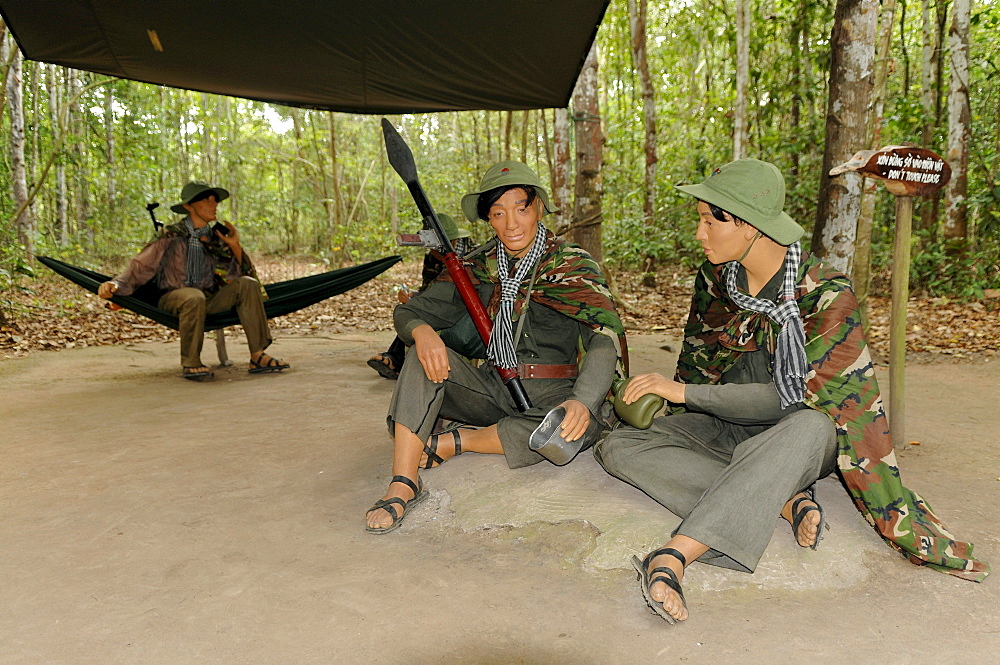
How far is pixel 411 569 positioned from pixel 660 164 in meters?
9.14

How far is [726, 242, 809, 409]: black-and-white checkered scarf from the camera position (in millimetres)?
1745

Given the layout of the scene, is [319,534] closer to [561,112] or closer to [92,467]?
[92,467]

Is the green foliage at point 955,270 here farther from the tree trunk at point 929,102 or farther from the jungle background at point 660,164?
the tree trunk at point 929,102

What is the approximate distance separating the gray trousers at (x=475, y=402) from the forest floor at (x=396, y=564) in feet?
→ 0.42

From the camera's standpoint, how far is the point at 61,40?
3.65 metres

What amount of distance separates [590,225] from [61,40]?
3128 mm

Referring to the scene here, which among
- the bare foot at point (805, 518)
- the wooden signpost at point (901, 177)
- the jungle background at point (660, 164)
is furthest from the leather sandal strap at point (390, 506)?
the jungle background at point (660, 164)

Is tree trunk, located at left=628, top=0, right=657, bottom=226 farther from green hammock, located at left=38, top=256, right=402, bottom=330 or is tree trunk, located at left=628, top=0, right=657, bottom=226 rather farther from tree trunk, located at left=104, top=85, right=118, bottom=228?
tree trunk, located at left=104, top=85, right=118, bottom=228

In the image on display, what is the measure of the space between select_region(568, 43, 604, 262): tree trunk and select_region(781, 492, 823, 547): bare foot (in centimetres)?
311

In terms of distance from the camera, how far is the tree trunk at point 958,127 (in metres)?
5.73

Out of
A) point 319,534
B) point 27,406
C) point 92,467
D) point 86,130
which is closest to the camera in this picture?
A: point 319,534

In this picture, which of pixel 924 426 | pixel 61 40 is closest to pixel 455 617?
pixel 924 426

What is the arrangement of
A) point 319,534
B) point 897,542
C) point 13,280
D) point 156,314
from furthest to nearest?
1. point 13,280
2. point 156,314
3. point 319,534
4. point 897,542

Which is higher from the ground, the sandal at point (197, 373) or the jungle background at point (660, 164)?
the jungle background at point (660, 164)
